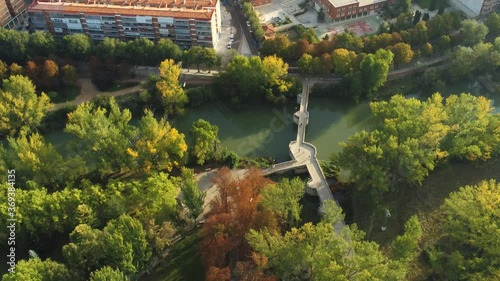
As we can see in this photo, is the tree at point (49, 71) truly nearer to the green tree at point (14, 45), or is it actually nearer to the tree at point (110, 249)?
the green tree at point (14, 45)

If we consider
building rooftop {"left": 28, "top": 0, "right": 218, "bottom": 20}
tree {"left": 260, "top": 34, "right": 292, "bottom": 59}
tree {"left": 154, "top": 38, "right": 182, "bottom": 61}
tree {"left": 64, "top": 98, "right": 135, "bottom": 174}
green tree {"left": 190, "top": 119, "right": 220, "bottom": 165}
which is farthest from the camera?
A: building rooftop {"left": 28, "top": 0, "right": 218, "bottom": 20}

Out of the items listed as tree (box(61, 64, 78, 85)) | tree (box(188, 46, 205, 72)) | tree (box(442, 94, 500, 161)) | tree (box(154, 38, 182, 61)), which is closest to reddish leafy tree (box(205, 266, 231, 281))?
tree (box(442, 94, 500, 161))

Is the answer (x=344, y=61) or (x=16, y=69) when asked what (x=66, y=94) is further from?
(x=344, y=61)

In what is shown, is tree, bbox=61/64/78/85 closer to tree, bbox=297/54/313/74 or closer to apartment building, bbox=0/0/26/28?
apartment building, bbox=0/0/26/28

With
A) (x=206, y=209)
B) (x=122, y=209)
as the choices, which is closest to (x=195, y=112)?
(x=206, y=209)

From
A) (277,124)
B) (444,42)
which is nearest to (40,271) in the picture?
(277,124)

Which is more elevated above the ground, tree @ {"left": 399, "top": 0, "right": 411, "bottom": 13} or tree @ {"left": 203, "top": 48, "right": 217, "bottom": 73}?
tree @ {"left": 399, "top": 0, "right": 411, "bottom": 13}

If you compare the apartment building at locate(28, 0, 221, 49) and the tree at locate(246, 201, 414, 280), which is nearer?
the tree at locate(246, 201, 414, 280)
